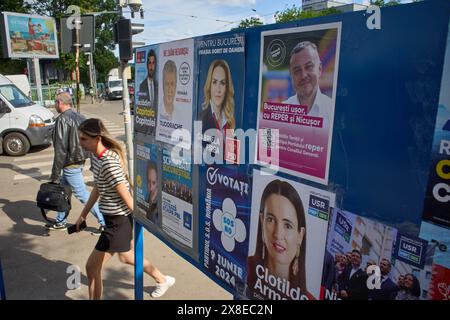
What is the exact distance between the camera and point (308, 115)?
163 cm

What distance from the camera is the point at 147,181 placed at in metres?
3.06

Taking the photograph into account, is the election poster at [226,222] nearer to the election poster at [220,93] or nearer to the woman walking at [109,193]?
the election poster at [220,93]

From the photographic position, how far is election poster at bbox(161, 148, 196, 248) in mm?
2547

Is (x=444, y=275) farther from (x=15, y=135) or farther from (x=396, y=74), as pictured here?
(x=15, y=135)

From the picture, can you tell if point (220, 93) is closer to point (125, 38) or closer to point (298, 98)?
point (298, 98)

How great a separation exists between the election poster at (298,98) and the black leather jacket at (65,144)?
13.2ft

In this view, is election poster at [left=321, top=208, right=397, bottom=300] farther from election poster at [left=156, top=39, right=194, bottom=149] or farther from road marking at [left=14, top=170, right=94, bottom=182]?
road marking at [left=14, top=170, right=94, bottom=182]

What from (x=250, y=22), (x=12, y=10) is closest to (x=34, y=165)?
(x=250, y=22)

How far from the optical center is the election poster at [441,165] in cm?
119

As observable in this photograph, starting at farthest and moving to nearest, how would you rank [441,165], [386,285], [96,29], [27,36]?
1. [96,29]
2. [27,36]
3. [386,285]
4. [441,165]

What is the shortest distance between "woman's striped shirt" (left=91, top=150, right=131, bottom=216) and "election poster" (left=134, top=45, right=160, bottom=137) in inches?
13.3

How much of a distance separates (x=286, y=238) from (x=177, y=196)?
1.06 meters

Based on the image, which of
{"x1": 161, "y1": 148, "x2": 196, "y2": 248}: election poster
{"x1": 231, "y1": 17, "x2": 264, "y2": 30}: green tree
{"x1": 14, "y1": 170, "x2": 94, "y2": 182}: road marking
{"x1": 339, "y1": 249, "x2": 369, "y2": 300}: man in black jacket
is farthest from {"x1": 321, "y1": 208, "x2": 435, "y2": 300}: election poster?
{"x1": 231, "y1": 17, "x2": 264, "y2": 30}: green tree

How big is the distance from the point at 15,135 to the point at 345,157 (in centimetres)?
1177
